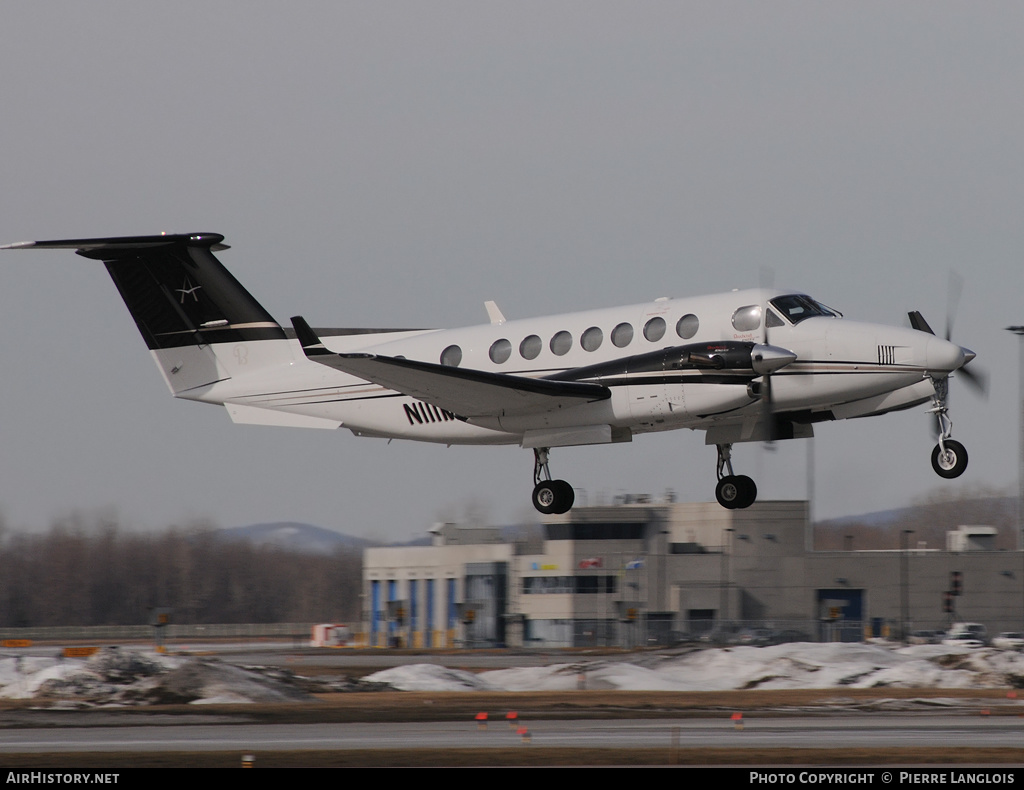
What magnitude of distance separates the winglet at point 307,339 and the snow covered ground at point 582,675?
39.3 ft

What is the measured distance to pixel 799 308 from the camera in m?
20.7

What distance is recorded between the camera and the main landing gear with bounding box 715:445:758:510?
22.4 meters

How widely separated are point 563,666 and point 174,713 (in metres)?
11.1

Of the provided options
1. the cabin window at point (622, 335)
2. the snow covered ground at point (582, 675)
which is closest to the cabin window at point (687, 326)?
the cabin window at point (622, 335)

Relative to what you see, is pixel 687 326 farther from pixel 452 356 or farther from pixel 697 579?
pixel 697 579

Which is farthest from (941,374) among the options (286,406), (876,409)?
(286,406)

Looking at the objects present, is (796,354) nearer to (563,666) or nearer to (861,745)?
(861,745)

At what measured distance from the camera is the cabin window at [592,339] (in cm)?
2162

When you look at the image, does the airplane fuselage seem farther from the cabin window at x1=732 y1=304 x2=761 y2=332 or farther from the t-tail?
the t-tail

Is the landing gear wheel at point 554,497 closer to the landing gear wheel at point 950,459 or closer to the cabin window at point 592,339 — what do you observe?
the cabin window at point 592,339

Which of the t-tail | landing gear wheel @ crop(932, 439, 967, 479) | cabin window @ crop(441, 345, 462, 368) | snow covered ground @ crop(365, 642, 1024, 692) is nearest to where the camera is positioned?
landing gear wheel @ crop(932, 439, 967, 479)

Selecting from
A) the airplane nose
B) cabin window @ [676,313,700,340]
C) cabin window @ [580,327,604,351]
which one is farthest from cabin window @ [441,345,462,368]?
the airplane nose

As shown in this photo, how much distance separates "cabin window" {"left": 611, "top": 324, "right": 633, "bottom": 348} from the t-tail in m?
7.19
